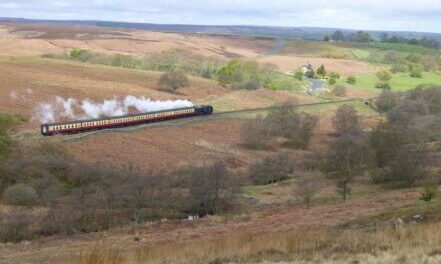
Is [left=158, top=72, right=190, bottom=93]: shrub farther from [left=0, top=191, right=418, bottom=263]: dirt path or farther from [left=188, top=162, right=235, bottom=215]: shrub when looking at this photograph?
[left=0, top=191, right=418, bottom=263]: dirt path

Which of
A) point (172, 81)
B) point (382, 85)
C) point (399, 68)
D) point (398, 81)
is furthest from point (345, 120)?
point (399, 68)

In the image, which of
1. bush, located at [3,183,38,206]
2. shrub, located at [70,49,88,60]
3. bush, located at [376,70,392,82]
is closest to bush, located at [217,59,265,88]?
bush, located at [376,70,392,82]

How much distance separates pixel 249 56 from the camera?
564 ft

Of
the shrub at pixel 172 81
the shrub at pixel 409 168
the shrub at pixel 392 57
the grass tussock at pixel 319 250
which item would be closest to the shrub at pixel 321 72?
the shrub at pixel 392 57

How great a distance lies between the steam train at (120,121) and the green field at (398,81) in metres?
55.6

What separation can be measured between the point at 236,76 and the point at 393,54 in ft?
262

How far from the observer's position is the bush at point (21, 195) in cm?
3297

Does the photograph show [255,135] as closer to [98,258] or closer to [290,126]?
[290,126]

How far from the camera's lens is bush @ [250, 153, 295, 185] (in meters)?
45.5

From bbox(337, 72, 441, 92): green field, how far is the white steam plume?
5536cm

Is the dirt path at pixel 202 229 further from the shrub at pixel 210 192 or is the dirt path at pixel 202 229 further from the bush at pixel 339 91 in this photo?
the bush at pixel 339 91

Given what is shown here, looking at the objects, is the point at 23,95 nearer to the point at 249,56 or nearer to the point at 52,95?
the point at 52,95

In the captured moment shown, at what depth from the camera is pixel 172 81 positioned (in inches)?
3506

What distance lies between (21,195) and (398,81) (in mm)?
105944
